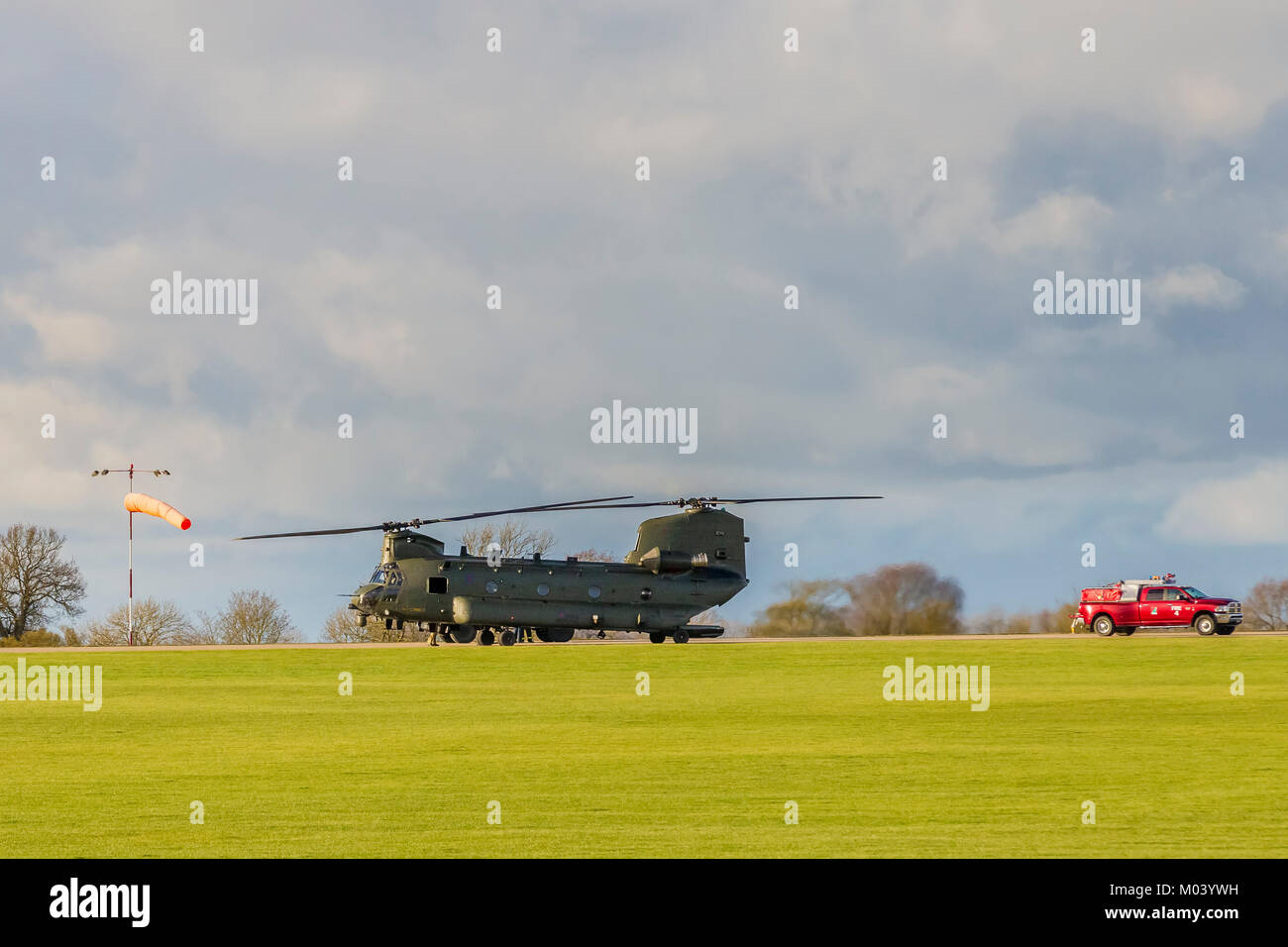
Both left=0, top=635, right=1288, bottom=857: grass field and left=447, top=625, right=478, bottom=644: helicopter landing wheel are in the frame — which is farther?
left=447, top=625, right=478, bottom=644: helicopter landing wheel

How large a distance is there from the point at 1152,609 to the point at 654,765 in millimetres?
44376

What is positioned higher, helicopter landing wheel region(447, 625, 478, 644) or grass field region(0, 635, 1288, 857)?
helicopter landing wheel region(447, 625, 478, 644)

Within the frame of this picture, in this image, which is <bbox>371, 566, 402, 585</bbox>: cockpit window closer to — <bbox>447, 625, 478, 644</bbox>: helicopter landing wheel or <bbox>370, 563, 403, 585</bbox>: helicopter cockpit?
<bbox>370, 563, 403, 585</bbox>: helicopter cockpit

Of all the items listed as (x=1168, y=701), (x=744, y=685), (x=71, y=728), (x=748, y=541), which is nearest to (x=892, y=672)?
(x=744, y=685)

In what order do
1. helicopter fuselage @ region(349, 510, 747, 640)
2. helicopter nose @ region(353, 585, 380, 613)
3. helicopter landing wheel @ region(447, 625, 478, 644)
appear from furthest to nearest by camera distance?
helicopter landing wheel @ region(447, 625, 478, 644), helicopter fuselage @ region(349, 510, 747, 640), helicopter nose @ region(353, 585, 380, 613)

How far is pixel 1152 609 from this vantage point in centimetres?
6253

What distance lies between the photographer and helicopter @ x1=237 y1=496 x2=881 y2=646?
188 ft

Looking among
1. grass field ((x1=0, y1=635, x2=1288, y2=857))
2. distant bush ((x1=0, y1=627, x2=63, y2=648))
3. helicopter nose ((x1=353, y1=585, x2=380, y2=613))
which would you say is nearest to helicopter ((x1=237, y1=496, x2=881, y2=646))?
helicopter nose ((x1=353, y1=585, x2=380, y2=613))

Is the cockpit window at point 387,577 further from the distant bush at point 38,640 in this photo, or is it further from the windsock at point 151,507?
the distant bush at point 38,640

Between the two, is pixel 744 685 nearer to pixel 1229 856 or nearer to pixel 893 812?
pixel 893 812

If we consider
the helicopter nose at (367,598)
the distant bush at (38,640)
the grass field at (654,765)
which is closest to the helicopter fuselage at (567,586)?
the helicopter nose at (367,598)

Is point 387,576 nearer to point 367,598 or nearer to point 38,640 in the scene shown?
point 367,598

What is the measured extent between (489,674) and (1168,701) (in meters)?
20.1

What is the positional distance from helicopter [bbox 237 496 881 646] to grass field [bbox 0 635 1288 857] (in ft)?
35.1
